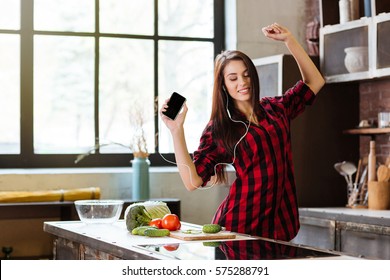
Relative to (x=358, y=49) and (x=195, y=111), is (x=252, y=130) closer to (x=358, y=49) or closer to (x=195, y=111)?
(x=358, y=49)

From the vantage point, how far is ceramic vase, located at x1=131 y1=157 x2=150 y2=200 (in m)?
A: 5.56

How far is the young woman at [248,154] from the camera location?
138 inches

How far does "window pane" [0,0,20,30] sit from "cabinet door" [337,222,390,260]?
110 inches

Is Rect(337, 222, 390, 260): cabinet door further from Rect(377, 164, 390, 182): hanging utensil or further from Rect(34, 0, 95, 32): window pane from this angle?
Rect(34, 0, 95, 32): window pane

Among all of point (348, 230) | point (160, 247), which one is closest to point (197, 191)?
point (348, 230)

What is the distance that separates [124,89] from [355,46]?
183 centimetres

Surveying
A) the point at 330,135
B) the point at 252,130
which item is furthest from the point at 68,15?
the point at 252,130

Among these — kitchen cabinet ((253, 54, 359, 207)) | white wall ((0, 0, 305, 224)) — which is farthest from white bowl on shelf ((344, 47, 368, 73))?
white wall ((0, 0, 305, 224))

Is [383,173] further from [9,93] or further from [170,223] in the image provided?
[9,93]

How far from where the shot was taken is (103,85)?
6.08 m

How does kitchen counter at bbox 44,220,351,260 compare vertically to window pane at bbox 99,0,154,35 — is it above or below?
below

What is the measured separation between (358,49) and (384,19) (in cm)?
31

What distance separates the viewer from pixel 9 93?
587 centimetres

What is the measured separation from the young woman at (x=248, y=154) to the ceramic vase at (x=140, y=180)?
2.00 meters
